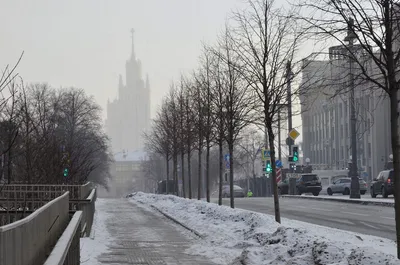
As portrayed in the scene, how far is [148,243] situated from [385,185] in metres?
27.7

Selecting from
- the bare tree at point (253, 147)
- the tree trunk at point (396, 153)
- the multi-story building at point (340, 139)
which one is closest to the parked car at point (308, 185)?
the bare tree at point (253, 147)

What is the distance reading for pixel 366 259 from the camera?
9.44 meters

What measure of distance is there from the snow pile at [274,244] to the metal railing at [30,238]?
4352 mm

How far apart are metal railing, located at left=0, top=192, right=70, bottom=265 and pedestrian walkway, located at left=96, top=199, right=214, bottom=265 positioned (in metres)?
4.69

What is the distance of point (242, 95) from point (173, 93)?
14391mm

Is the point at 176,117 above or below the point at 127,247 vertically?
above

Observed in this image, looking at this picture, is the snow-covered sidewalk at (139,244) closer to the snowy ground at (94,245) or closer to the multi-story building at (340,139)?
the snowy ground at (94,245)

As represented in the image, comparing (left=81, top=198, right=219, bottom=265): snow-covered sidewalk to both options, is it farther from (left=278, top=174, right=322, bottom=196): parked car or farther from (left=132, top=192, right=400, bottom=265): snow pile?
(left=278, top=174, right=322, bottom=196): parked car

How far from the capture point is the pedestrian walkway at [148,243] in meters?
13.4

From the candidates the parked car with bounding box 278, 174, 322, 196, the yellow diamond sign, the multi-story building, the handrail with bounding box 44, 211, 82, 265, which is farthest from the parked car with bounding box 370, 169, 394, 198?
the multi-story building

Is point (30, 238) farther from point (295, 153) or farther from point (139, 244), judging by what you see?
point (295, 153)

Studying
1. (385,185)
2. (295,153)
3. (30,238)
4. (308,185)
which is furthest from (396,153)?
(308,185)

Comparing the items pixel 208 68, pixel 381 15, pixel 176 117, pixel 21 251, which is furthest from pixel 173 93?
pixel 21 251

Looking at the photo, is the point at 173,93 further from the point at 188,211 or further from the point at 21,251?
the point at 21,251
